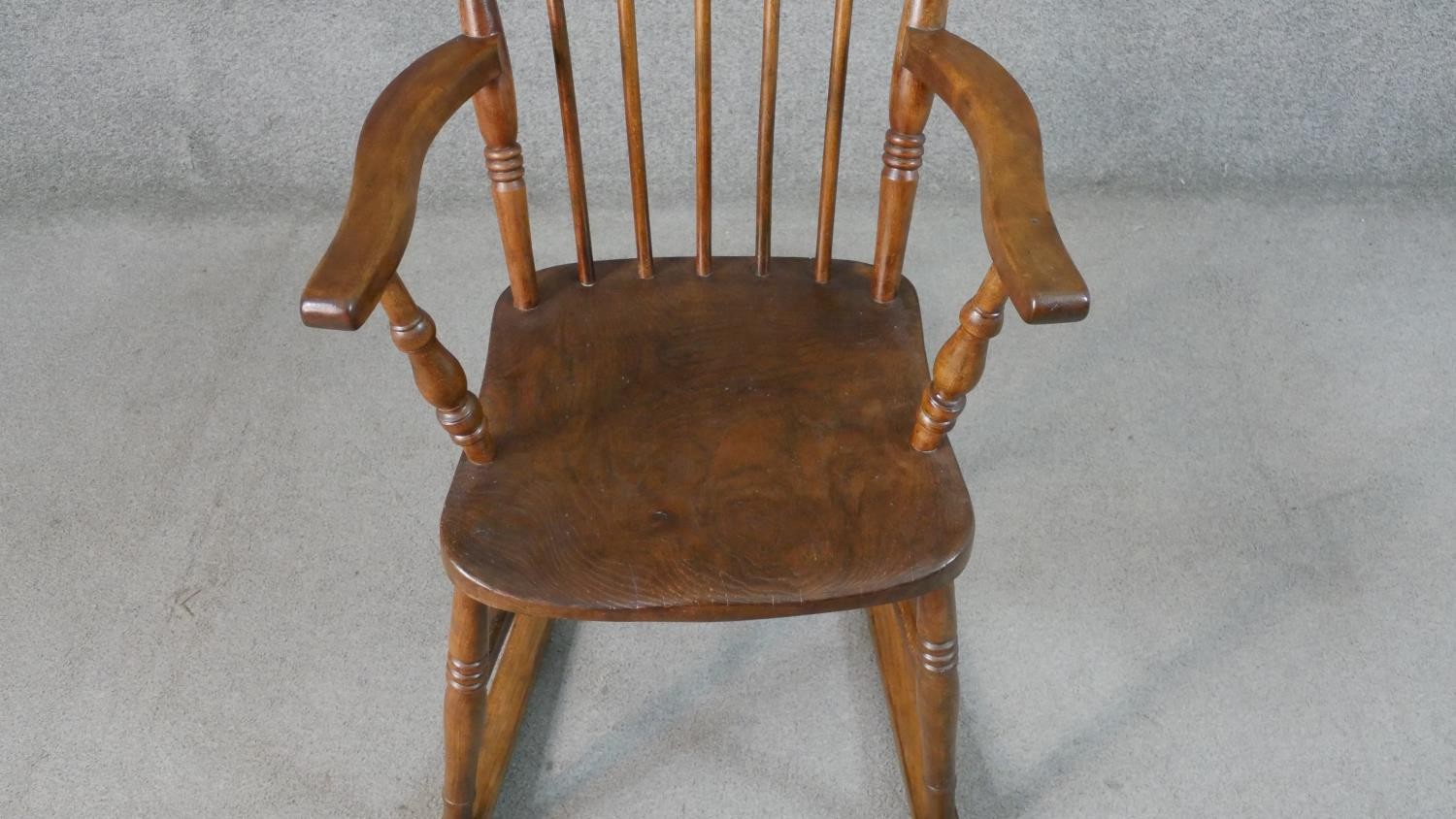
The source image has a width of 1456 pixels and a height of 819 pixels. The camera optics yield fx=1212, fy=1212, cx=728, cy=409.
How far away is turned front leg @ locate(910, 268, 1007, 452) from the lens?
0.79 meters

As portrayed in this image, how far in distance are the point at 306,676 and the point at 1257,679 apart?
0.97 m

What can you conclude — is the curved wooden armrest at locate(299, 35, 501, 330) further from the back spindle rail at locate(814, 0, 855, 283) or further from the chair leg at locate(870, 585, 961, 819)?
the chair leg at locate(870, 585, 961, 819)

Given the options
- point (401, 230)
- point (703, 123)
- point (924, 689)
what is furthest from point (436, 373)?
point (924, 689)

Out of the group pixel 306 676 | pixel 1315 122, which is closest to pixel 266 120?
pixel 306 676

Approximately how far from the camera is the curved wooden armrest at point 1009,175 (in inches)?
27.2

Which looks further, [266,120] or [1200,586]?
[266,120]

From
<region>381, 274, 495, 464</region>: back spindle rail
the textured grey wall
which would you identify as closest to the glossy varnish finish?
<region>381, 274, 495, 464</region>: back spindle rail

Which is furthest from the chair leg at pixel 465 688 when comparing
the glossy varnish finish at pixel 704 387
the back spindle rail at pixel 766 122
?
the back spindle rail at pixel 766 122

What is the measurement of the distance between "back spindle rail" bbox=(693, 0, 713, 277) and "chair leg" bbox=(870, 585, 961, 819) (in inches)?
14.1

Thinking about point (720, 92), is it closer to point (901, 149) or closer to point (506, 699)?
point (901, 149)

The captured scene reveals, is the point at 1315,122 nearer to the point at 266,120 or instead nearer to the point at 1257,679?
the point at 1257,679

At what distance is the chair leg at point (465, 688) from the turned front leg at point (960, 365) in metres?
0.36

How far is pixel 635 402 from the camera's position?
37.8 inches

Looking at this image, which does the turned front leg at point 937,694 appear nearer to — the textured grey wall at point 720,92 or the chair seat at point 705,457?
the chair seat at point 705,457
